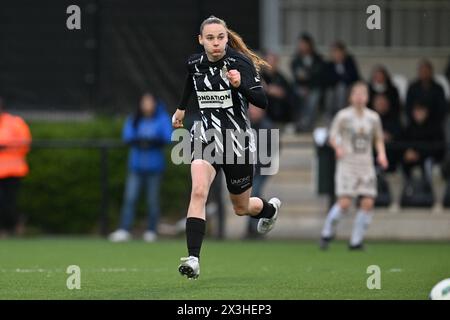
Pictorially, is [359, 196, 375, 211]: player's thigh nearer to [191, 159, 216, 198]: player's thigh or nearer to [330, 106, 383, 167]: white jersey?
[330, 106, 383, 167]: white jersey

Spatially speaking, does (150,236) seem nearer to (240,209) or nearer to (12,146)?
(12,146)

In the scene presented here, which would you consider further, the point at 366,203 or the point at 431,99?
the point at 431,99

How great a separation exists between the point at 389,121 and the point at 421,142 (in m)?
0.81

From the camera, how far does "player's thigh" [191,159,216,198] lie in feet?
34.9

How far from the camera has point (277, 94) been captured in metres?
20.1

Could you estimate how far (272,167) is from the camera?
19688 millimetres

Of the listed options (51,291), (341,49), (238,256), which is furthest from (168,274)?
(341,49)

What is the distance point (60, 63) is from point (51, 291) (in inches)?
449

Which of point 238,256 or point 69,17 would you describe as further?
point 69,17

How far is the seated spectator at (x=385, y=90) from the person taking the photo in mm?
20094

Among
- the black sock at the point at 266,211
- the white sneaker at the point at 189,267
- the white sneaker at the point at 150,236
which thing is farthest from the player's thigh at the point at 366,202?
the white sneaker at the point at 189,267

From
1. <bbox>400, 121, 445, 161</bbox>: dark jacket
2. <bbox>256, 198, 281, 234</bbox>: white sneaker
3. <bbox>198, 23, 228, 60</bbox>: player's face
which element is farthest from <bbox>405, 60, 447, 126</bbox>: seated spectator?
<bbox>198, 23, 228, 60</bbox>: player's face

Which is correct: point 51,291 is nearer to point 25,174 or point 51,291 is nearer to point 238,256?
point 238,256

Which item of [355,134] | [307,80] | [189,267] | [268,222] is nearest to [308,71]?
[307,80]
